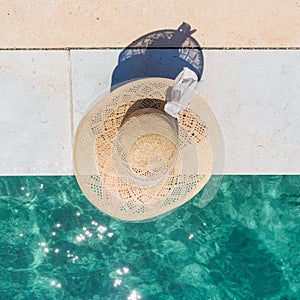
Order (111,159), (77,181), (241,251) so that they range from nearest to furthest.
→ 1. (111,159)
2. (77,181)
3. (241,251)

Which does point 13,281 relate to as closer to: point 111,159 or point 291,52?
point 111,159

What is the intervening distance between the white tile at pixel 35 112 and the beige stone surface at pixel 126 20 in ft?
0.48

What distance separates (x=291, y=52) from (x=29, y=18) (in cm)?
216

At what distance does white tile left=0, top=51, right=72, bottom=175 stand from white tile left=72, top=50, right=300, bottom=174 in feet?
0.48

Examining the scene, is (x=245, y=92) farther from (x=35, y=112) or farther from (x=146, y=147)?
(x=35, y=112)

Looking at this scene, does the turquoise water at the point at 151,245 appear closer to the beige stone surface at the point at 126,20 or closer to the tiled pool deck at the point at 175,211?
the tiled pool deck at the point at 175,211

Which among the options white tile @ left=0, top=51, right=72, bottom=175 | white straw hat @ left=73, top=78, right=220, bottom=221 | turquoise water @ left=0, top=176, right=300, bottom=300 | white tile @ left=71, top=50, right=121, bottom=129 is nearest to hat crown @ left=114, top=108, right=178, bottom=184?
white straw hat @ left=73, top=78, right=220, bottom=221

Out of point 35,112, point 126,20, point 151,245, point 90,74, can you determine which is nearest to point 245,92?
point 126,20

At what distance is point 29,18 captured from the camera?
4.39 metres

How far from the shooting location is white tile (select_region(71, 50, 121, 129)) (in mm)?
4453

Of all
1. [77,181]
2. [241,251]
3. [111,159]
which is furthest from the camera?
[241,251]

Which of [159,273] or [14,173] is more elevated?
[14,173]

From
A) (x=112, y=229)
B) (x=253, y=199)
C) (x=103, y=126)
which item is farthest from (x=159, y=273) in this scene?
(x=103, y=126)

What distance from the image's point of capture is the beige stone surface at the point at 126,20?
14.4ft
